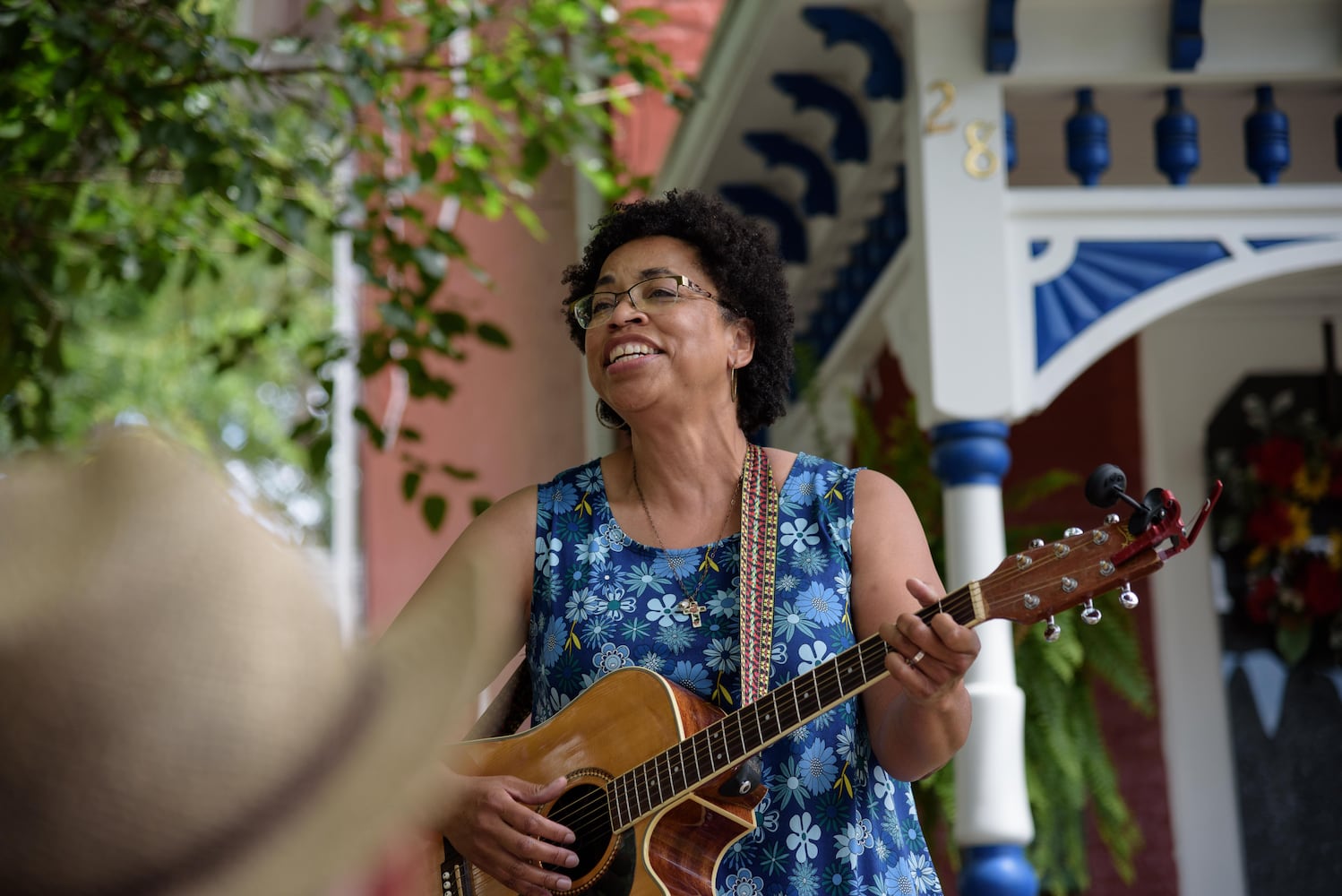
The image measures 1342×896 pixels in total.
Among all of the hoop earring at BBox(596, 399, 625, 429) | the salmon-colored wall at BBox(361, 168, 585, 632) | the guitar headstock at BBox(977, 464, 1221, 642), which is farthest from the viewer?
the salmon-colored wall at BBox(361, 168, 585, 632)

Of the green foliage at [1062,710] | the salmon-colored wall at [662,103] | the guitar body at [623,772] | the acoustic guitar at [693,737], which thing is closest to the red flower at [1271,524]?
the green foliage at [1062,710]

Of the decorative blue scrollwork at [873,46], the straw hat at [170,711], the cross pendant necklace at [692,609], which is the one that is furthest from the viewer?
the decorative blue scrollwork at [873,46]

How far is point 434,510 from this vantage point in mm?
4570

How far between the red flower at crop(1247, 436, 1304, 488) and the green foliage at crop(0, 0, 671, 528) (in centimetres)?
218

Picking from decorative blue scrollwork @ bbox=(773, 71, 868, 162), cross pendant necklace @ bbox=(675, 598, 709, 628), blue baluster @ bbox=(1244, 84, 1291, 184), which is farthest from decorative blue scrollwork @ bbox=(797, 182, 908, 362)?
cross pendant necklace @ bbox=(675, 598, 709, 628)

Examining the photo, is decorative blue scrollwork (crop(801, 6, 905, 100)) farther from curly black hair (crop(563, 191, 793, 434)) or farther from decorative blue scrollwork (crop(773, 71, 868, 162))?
curly black hair (crop(563, 191, 793, 434))

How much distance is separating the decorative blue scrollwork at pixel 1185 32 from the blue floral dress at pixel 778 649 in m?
1.82

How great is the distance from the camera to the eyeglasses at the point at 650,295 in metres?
2.78

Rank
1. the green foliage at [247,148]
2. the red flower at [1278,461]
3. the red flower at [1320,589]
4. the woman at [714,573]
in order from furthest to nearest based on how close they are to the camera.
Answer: the red flower at [1278,461], the red flower at [1320,589], the green foliage at [247,148], the woman at [714,573]

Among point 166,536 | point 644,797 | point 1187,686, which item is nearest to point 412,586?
point 1187,686

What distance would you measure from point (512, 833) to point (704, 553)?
1.73 ft

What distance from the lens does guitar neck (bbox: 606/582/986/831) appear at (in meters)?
2.29

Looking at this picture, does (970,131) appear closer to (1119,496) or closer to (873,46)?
(873,46)

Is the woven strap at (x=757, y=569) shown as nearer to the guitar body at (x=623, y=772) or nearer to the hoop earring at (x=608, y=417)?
the guitar body at (x=623, y=772)
